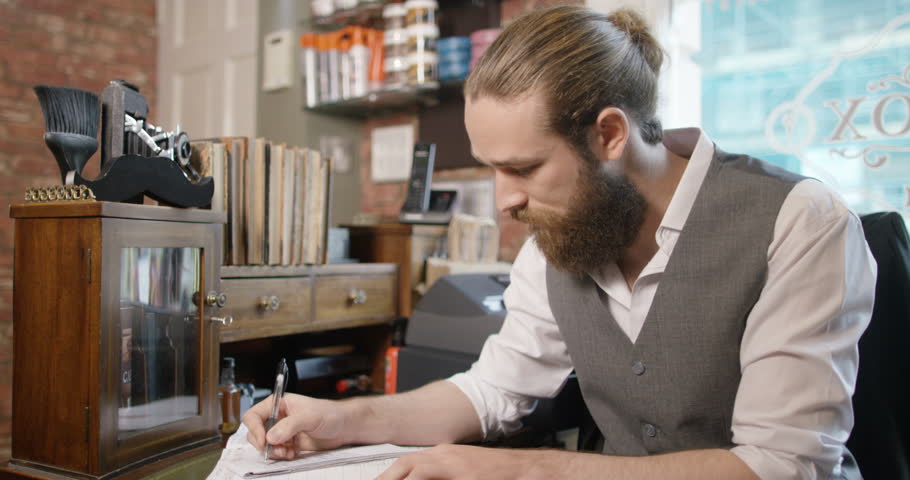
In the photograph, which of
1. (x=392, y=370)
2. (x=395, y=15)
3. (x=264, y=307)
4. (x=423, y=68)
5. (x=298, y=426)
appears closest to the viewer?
(x=298, y=426)

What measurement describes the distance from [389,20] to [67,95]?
4.91 ft

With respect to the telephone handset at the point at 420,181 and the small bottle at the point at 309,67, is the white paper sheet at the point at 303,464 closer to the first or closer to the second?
the telephone handset at the point at 420,181

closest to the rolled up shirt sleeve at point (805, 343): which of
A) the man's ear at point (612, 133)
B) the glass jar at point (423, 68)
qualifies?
the man's ear at point (612, 133)

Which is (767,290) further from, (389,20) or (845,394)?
(389,20)

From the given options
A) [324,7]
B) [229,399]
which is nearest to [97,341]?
[229,399]

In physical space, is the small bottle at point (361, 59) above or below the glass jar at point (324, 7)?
below

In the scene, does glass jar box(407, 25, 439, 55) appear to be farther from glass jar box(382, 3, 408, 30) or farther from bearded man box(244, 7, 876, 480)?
bearded man box(244, 7, 876, 480)

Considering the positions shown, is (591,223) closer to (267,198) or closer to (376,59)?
(267,198)

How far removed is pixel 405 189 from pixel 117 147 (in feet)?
5.20

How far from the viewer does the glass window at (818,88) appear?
5.05 ft

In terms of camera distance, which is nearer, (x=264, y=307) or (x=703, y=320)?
(x=703, y=320)

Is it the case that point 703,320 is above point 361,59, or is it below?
below

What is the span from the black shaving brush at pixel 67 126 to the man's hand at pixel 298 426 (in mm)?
453

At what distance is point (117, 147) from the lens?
998 mm
